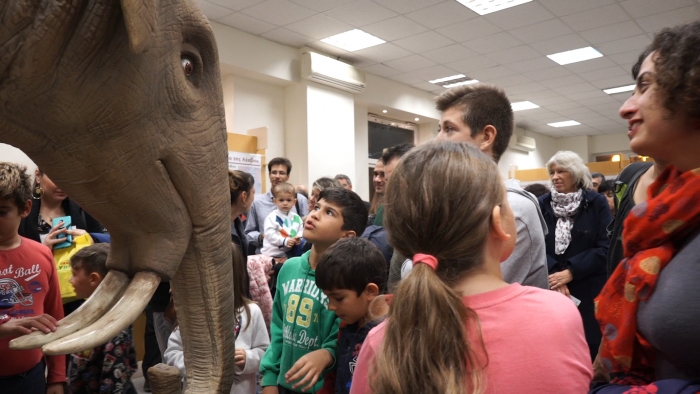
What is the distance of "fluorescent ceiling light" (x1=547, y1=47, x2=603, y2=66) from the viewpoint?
335 inches

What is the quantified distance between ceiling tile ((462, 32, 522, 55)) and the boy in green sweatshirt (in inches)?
244

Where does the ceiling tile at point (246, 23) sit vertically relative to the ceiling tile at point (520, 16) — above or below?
below

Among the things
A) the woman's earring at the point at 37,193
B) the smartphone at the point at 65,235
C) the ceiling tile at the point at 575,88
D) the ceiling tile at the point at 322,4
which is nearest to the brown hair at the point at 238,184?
the smartphone at the point at 65,235

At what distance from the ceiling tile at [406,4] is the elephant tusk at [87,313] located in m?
5.95

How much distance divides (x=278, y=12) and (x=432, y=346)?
6415 millimetres

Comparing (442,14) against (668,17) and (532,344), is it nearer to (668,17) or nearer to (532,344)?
(668,17)

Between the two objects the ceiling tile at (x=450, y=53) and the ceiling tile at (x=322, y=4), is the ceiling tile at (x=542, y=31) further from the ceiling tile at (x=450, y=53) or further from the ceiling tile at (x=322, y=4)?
the ceiling tile at (x=322, y=4)

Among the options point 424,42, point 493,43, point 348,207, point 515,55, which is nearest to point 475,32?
point 493,43

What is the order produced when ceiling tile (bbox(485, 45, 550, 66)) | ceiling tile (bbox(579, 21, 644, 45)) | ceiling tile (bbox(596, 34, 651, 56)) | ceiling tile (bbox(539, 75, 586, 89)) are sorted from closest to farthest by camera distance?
1. ceiling tile (bbox(579, 21, 644, 45))
2. ceiling tile (bbox(596, 34, 651, 56))
3. ceiling tile (bbox(485, 45, 550, 66))
4. ceiling tile (bbox(539, 75, 586, 89))

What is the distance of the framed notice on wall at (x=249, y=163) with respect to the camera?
248 inches

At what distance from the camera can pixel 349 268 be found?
1.76m

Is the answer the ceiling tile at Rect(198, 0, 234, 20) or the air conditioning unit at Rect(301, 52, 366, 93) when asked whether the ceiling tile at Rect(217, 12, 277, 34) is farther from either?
the air conditioning unit at Rect(301, 52, 366, 93)

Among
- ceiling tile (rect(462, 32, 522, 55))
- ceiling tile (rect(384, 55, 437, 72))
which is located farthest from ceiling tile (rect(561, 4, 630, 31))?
ceiling tile (rect(384, 55, 437, 72))

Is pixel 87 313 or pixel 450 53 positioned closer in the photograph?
pixel 87 313
